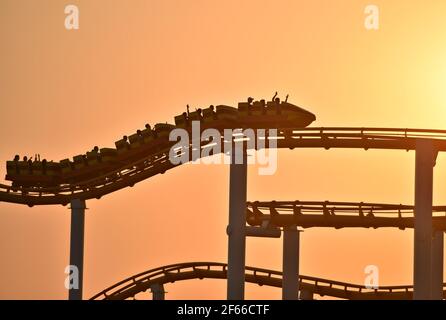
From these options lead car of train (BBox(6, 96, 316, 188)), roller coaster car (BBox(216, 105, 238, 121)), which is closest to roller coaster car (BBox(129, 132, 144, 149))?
lead car of train (BBox(6, 96, 316, 188))

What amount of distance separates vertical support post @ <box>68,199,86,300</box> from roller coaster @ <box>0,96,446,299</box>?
3 centimetres

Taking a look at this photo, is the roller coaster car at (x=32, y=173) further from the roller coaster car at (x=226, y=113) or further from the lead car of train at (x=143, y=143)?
the roller coaster car at (x=226, y=113)

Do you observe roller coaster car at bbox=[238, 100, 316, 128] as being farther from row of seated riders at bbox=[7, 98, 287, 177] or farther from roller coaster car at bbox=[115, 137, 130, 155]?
roller coaster car at bbox=[115, 137, 130, 155]

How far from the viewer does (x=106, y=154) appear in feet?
164

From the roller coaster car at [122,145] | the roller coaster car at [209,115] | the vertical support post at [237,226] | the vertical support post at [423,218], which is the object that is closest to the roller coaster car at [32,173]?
the roller coaster car at [122,145]

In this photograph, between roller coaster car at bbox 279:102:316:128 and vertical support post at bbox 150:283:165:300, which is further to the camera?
vertical support post at bbox 150:283:165:300

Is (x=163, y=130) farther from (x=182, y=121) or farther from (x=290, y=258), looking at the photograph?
(x=290, y=258)

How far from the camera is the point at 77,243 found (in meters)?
49.1

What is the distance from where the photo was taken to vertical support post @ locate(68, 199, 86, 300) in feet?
161

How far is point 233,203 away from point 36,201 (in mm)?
8839

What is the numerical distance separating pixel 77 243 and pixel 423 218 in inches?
478

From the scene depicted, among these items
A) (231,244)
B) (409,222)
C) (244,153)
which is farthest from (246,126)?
(409,222)
